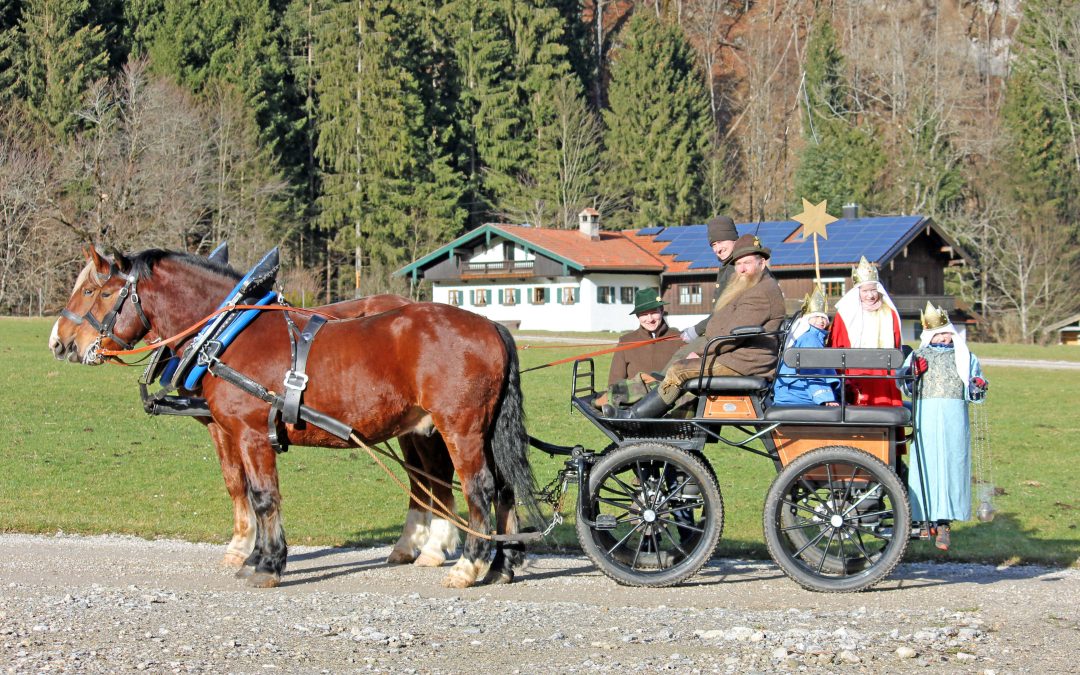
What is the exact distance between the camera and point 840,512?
7656 millimetres

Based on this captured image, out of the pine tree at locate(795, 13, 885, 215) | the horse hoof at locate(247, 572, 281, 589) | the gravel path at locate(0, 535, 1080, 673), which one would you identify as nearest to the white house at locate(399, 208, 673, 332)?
the pine tree at locate(795, 13, 885, 215)

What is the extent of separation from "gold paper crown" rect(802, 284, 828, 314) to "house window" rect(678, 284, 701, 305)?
50866 mm

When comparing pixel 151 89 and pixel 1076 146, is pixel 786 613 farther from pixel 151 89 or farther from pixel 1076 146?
pixel 1076 146

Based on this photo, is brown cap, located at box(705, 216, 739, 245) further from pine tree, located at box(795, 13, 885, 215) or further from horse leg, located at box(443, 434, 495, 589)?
pine tree, located at box(795, 13, 885, 215)

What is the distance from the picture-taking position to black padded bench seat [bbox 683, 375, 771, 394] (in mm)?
7715

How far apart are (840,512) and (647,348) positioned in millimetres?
2489

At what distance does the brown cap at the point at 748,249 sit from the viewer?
793 cm

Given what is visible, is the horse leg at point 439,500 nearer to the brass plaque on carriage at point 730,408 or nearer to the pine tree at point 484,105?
the brass plaque on carriage at point 730,408

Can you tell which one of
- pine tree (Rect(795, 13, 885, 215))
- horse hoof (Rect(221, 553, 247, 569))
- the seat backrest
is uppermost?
pine tree (Rect(795, 13, 885, 215))

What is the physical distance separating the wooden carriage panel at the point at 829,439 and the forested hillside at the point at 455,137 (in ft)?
Answer: 142

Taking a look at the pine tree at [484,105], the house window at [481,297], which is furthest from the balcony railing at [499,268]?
the pine tree at [484,105]

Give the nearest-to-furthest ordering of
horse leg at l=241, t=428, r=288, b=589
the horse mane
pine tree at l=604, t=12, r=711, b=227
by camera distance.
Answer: horse leg at l=241, t=428, r=288, b=589
the horse mane
pine tree at l=604, t=12, r=711, b=227

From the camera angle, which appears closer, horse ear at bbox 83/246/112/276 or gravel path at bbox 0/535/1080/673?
gravel path at bbox 0/535/1080/673

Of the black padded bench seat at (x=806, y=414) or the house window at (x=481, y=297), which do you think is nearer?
the black padded bench seat at (x=806, y=414)
